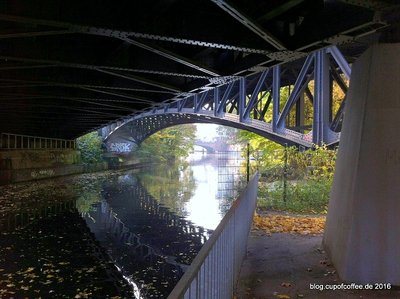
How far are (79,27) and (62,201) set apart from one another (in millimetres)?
15011

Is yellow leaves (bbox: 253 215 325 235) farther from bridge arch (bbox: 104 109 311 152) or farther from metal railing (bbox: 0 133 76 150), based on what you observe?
bridge arch (bbox: 104 109 311 152)

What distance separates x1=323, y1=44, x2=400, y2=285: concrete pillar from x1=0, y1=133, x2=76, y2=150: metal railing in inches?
1193

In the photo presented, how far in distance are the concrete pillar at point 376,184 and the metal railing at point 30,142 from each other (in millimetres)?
30312

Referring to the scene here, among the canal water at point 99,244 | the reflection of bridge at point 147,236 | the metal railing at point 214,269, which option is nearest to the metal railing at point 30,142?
the canal water at point 99,244

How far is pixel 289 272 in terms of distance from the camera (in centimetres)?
691

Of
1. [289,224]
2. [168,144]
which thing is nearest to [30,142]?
[289,224]

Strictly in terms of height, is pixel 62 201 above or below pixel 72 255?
below

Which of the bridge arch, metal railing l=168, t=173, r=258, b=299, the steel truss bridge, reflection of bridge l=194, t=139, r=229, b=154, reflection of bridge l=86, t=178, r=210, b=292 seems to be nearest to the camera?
metal railing l=168, t=173, r=258, b=299

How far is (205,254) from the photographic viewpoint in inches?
136

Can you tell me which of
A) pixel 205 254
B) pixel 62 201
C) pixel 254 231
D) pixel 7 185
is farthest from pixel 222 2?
pixel 7 185

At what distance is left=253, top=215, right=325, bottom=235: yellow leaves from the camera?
10.5 metres

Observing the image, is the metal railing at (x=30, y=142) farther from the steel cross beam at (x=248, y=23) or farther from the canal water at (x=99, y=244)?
the steel cross beam at (x=248, y=23)

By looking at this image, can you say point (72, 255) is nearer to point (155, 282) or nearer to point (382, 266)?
point (155, 282)

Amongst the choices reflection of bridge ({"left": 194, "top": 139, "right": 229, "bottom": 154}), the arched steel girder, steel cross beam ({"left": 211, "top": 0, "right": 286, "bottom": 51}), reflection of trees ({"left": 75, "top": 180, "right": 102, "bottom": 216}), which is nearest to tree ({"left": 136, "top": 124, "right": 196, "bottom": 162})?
the arched steel girder
